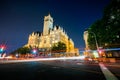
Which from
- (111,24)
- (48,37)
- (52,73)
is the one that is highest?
(48,37)

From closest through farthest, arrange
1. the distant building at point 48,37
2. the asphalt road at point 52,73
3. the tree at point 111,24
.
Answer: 1. the asphalt road at point 52,73
2. the tree at point 111,24
3. the distant building at point 48,37

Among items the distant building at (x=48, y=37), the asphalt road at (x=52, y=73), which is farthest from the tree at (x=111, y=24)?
the distant building at (x=48, y=37)

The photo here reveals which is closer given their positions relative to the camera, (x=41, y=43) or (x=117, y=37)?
(x=117, y=37)

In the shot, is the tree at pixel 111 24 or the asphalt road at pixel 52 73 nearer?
the asphalt road at pixel 52 73

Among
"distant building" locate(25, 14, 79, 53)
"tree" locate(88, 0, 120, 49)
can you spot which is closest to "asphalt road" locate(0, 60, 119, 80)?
"tree" locate(88, 0, 120, 49)

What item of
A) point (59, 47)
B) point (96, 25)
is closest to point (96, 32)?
point (96, 25)

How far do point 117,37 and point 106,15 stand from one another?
288 inches

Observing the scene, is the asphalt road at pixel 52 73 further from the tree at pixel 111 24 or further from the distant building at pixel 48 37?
the distant building at pixel 48 37

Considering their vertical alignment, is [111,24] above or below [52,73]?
above

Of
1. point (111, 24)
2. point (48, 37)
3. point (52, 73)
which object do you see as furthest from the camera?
point (48, 37)

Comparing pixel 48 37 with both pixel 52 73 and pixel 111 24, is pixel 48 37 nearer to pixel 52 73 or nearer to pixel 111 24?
pixel 111 24

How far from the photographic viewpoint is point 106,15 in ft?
105

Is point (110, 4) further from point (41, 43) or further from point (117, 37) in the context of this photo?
point (41, 43)

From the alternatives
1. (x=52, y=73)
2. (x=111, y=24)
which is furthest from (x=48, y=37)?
(x=52, y=73)
